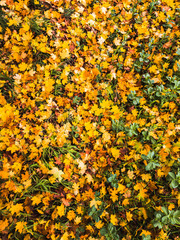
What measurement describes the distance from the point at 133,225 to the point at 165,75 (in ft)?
6.42

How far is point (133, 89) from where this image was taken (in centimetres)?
218

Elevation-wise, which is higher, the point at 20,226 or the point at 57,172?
the point at 57,172

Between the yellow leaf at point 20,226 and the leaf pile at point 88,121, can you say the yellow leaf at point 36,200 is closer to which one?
the leaf pile at point 88,121

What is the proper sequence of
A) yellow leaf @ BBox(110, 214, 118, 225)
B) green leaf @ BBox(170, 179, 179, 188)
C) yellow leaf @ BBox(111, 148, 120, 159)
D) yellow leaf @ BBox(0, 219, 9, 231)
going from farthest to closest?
yellow leaf @ BBox(111, 148, 120, 159)
green leaf @ BBox(170, 179, 179, 188)
yellow leaf @ BBox(110, 214, 118, 225)
yellow leaf @ BBox(0, 219, 9, 231)

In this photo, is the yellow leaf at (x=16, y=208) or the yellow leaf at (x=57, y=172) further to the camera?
the yellow leaf at (x=57, y=172)

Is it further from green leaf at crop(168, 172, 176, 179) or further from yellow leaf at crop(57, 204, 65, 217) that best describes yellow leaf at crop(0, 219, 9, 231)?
green leaf at crop(168, 172, 176, 179)

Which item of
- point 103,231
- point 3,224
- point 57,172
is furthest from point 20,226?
point 103,231

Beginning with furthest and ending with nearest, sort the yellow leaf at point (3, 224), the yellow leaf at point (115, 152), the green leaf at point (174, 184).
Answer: the yellow leaf at point (115, 152) → the green leaf at point (174, 184) → the yellow leaf at point (3, 224)

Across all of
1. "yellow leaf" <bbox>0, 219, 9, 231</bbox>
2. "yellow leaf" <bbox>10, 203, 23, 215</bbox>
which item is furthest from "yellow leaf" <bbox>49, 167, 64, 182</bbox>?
"yellow leaf" <bbox>0, 219, 9, 231</bbox>

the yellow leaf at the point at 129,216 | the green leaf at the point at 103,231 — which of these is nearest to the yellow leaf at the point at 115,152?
the yellow leaf at the point at 129,216

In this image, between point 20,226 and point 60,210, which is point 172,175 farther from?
point 20,226

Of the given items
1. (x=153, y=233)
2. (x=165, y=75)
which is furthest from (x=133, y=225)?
(x=165, y=75)

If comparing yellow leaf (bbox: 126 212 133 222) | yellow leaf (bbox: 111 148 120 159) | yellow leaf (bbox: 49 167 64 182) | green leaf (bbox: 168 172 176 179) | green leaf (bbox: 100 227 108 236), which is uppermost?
green leaf (bbox: 168 172 176 179)

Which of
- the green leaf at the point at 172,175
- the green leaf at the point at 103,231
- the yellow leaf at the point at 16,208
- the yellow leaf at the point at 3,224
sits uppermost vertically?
Answer: the green leaf at the point at 172,175
